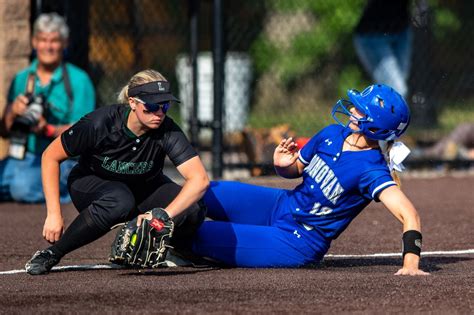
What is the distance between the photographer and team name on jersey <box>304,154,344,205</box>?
6145mm

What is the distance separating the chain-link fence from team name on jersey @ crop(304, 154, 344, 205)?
4.97 meters

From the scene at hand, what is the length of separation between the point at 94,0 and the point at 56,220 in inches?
228

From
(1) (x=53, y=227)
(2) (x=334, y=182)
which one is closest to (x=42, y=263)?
(1) (x=53, y=227)

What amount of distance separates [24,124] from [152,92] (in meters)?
3.67

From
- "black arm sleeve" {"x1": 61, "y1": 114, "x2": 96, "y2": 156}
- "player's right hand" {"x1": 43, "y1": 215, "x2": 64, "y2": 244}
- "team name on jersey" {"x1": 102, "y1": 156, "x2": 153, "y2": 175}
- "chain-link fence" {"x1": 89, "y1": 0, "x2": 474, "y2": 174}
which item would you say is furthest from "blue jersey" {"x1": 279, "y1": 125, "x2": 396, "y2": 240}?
"chain-link fence" {"x1": 89, "y1": 0, "x2": 474, "y2": 174}

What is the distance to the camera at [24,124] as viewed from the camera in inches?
372

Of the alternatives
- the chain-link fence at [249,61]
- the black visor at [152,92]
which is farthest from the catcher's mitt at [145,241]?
the chain-link fence at [249,61]

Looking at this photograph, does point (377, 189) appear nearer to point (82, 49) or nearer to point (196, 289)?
point (196, 289)

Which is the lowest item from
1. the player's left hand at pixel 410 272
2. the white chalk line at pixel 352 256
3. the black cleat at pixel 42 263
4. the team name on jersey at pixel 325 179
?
the white chalk line at pixel 352 256

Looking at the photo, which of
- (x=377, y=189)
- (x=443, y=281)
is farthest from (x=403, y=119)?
(x=443, y=281)

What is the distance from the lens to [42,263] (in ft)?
20.0

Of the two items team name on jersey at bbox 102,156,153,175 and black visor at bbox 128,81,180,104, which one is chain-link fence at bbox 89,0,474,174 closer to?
team name on jersey at bbox 102,156,153,175

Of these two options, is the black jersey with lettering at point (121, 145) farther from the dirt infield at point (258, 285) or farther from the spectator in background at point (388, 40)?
the spectator in background at point (388, 40)

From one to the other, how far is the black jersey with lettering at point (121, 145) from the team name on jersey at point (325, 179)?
25.5 inches
